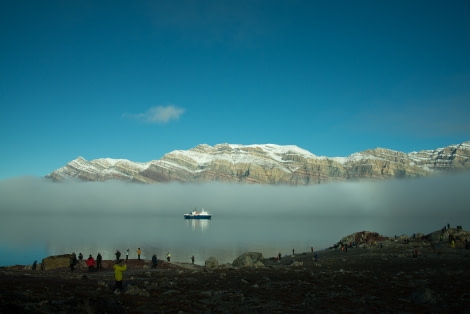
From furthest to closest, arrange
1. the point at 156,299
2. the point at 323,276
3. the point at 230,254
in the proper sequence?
the point at 230,254 → the point at 323,276 → the point at 156,299

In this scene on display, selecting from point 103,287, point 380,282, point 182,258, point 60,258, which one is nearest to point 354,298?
point 380,282

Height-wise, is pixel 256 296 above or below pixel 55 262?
above

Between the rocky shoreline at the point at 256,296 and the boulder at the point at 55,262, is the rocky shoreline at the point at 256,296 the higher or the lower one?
the higher one

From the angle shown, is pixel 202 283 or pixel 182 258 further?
pixel 182 258

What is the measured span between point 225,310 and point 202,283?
864cm

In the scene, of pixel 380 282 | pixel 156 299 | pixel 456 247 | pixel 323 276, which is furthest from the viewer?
pixel 456 247

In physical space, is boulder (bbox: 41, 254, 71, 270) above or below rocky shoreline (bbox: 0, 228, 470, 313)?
below

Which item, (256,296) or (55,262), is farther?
(55,262)

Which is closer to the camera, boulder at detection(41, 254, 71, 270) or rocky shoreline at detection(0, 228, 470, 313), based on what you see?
rocky shoreline at detection(0, 228, 470, 313)

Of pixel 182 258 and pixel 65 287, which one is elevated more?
pixel 65 287

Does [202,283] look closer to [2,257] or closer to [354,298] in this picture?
[354,298]

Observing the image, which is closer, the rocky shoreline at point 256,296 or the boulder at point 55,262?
the rocky shoreline at point 256,296

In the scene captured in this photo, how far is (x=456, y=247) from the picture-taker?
53.8 m

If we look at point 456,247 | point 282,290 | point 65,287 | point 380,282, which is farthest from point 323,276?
point 456,247
